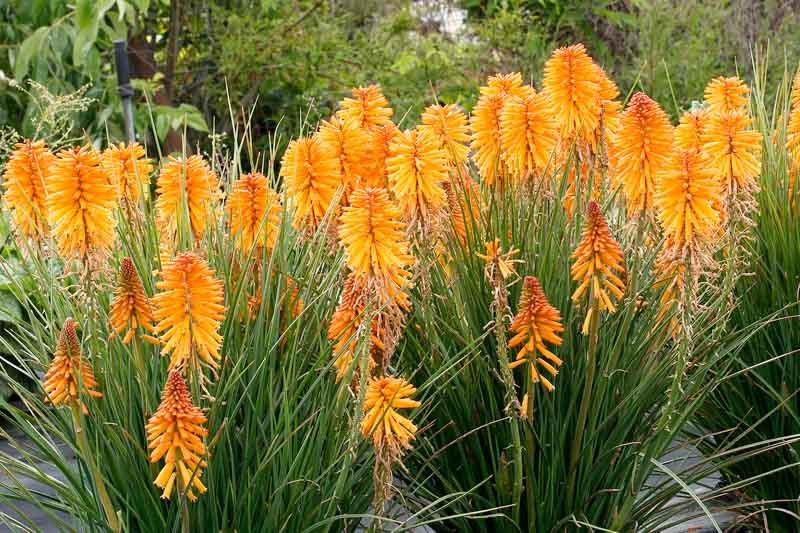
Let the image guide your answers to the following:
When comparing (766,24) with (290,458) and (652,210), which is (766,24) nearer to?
(652,210)

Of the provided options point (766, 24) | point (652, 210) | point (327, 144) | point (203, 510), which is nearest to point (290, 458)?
point (203, 510)

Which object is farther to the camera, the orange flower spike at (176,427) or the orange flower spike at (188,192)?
the orange flower spike at (188,192)

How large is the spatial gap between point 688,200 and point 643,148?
0.72 ft

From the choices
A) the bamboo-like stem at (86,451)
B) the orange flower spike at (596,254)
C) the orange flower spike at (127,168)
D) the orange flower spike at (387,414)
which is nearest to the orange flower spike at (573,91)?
the orange flower spike at (596,254)

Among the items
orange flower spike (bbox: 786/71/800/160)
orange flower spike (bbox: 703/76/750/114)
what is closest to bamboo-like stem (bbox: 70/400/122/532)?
orange flower spike (bbox: 703/76/750/114)

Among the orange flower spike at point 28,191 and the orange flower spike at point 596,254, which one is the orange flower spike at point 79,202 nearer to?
the orange flower spike at point 28,191

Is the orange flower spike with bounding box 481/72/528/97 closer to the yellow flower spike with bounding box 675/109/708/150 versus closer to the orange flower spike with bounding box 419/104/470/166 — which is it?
→ the orange flower spike with bounding box 419/104/470/166

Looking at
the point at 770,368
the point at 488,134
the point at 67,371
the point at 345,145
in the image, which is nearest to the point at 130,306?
the point at 67,371

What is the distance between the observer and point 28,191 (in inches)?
90.5

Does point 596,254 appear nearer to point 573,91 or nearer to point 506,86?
point 573,91

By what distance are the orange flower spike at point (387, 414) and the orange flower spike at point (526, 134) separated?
0.73m

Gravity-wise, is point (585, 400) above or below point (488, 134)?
below

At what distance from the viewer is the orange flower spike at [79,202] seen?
6.37 ft

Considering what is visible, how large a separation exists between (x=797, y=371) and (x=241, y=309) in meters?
1.49
